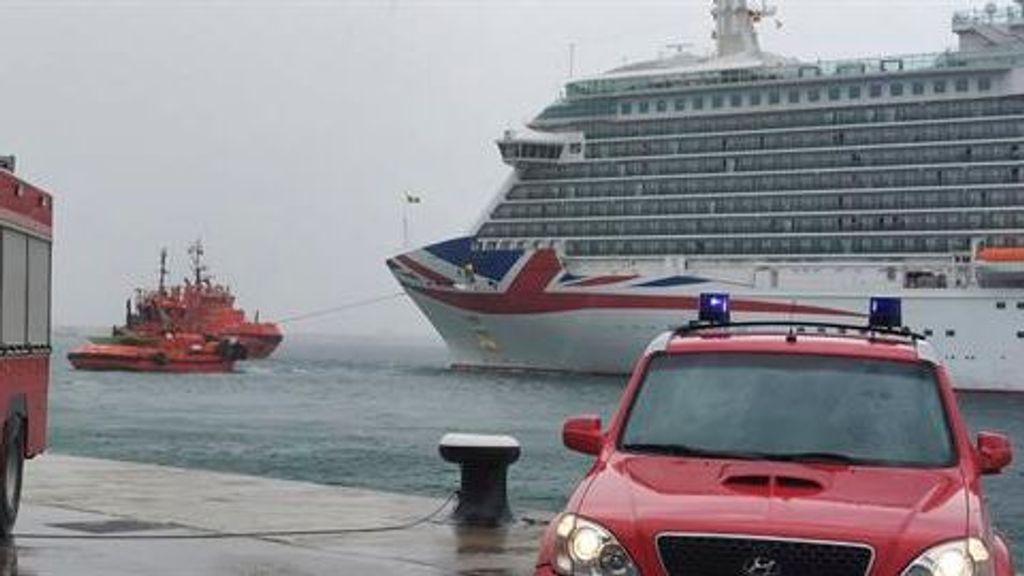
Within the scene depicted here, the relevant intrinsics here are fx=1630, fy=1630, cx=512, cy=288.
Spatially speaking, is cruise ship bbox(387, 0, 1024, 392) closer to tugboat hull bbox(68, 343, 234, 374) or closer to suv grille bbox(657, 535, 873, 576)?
tugboat hull bbox(68, 343, 234, 374)

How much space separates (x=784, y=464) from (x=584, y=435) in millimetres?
943

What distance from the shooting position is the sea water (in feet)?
103

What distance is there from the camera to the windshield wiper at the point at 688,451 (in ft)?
20.5

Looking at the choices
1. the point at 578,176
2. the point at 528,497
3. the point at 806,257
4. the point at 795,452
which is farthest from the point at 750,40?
the point at 795,452

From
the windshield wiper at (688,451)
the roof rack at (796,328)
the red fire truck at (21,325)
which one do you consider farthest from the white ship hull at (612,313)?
the windshield wiper at (688,451)

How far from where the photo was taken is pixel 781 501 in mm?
5629

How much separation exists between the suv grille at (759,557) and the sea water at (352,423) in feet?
56.4

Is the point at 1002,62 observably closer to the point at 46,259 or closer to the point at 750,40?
the point at 750,40

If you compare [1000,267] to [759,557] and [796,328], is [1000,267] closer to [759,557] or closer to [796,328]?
[796,328]

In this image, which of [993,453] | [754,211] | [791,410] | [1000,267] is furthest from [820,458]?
[754,211]

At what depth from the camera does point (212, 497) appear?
537 inches

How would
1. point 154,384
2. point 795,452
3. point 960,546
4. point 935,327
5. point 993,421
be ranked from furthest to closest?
point 154,384 < point 935,327 < point 993,421 < point 795,452 < point 960,546

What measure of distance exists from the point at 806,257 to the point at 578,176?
1395 centimetres

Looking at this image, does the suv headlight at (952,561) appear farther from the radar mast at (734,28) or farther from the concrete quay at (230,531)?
the radar mast at (734,28)
